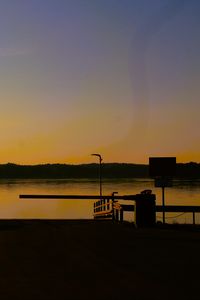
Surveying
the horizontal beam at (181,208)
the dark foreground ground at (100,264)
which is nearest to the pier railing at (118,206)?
the horizontal beam at (181,208)

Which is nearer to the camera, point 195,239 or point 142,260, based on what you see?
point 142,260

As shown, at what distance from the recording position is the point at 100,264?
14812 millimetres

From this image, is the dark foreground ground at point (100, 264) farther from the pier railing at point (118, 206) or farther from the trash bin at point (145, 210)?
the pier railing at point (118, 206)

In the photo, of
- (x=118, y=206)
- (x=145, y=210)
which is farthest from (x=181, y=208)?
(x=145, y=210)

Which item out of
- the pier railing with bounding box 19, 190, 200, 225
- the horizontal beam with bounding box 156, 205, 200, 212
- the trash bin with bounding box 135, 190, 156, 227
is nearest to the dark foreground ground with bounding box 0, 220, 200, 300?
the trash bin with bounding box 135, 190, 156, 227

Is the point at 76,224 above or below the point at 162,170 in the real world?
below

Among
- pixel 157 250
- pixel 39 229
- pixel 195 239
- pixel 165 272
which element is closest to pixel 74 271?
pixel 165 272

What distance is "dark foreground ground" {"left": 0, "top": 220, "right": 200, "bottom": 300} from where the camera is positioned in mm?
11523

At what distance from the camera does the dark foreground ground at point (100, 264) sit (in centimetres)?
1152

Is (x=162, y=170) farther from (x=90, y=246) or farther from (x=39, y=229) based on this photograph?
(x=90, y=246)

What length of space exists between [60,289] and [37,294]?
57 cm

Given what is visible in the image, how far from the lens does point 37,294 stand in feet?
37.0

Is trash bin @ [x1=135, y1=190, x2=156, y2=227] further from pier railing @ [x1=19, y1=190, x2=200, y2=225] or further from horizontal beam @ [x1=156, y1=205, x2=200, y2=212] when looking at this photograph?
horizontal beam @ [x1=156, y1=205, x2=200, y2=212]

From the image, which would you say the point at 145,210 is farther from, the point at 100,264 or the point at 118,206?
the point at 100,264
